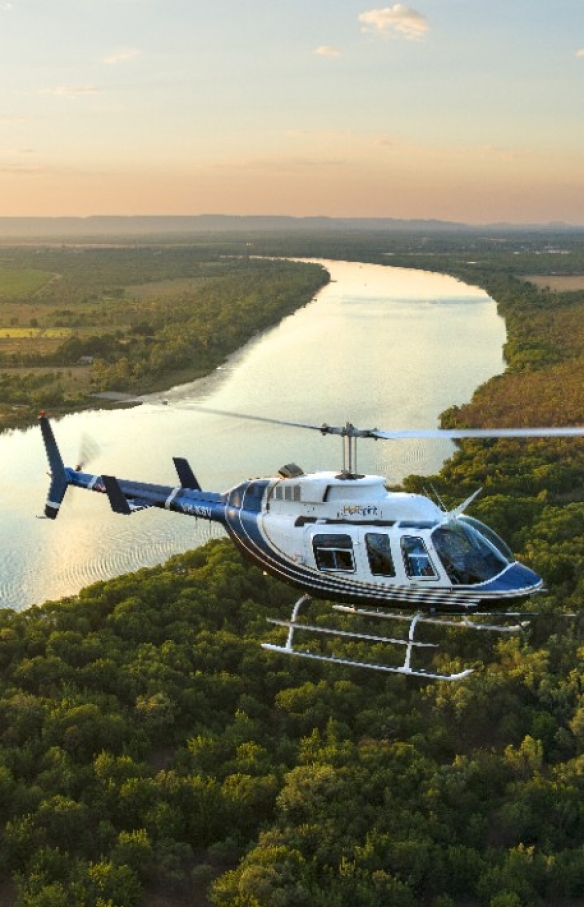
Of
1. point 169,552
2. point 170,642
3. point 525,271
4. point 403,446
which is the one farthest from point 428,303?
point 170,642

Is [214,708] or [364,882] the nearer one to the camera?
[364,882]

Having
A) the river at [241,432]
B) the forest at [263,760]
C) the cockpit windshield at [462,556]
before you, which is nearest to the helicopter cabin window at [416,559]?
the cockpit windshield at [462,556]

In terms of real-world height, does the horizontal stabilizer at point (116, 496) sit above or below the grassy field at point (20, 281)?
below

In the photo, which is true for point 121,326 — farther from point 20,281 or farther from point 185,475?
point 185,475

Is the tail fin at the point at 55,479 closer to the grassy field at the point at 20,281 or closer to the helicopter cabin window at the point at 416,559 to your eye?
the helicopter cabin window at the point at 416,559

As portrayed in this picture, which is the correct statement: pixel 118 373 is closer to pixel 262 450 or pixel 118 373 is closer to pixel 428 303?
pixel 262 450

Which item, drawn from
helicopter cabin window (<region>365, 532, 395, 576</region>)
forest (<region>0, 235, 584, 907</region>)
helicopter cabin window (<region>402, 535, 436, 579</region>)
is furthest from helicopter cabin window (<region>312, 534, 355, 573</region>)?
forest (<region>0, 235, 584, 907</region>)
